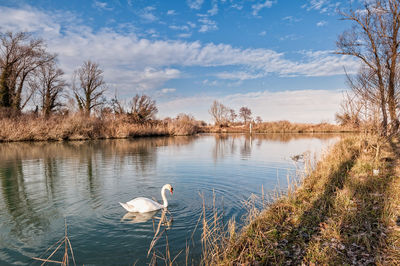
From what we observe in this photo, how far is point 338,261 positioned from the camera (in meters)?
3.58

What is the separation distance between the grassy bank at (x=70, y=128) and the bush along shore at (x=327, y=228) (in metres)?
28.4

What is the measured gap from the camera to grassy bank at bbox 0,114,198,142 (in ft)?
83.3

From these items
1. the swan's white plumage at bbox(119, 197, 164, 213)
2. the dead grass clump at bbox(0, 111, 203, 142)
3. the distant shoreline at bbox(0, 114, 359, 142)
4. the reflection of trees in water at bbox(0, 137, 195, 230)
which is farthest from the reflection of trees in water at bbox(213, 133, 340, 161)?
the dead grass clump at bbox(0, 111, 203, 142)

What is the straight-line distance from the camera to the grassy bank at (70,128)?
25375 millimetres

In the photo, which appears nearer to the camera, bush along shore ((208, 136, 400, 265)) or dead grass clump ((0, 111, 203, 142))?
bush along shore ((208, 136, 400, 265))

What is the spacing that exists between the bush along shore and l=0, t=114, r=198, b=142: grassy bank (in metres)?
28.4

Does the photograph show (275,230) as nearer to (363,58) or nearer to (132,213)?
(132,213)

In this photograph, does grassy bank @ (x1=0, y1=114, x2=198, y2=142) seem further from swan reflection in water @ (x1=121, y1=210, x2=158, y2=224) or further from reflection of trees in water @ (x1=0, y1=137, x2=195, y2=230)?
swan reflection in water @ (x1=121, y1=210, x2=158, y2=224)

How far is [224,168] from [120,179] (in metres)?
A: 5.13

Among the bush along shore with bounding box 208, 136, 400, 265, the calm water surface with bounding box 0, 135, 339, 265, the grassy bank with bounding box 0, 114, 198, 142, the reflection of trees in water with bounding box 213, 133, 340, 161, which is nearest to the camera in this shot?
the bush along shore with bounding box 208, 136, 400, 265

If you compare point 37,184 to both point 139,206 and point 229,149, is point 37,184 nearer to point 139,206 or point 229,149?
point 139,206

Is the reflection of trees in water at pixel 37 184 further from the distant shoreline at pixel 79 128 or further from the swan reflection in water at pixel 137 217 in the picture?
the distant shoreline at pixel 79 128

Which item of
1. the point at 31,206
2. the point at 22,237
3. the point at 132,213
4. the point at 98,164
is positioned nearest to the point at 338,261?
the point at 132,213

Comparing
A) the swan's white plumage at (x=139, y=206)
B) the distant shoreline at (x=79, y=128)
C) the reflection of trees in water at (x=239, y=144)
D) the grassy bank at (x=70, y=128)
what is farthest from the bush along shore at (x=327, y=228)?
the grassy bank at (x=70, y=128)
